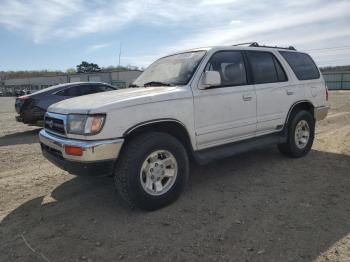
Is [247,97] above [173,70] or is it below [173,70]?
below

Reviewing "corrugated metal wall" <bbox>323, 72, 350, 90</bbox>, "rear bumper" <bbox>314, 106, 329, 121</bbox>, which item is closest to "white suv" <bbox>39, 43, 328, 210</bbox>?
"rear bumper" <bbox>314, 106, 329, 121</bbox>

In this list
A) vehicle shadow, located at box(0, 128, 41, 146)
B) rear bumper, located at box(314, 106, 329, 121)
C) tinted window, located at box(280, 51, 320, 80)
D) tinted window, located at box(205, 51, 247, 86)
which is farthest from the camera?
vehicle shadow, located at box(0, 128, 41, 146)

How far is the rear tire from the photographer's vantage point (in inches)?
240

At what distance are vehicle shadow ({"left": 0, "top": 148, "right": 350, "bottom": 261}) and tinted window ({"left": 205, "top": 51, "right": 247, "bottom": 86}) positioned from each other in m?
1.49

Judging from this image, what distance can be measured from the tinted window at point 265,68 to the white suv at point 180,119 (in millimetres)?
19

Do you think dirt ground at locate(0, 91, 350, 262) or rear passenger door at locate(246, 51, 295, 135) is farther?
rear passenger door at locate(246, 51, 295, 135)

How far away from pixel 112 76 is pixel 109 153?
52.0 meters

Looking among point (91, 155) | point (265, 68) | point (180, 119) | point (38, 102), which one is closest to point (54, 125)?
point (91, 155)

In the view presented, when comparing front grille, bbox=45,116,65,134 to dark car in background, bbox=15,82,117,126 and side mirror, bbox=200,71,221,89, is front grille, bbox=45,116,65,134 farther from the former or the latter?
dark car in background, bbox=15,82,117,126

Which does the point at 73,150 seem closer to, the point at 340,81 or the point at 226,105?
the point at 226,105

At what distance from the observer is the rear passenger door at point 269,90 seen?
5.43 m

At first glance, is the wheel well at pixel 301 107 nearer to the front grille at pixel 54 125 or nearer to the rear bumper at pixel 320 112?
the rear bumper at pixel 320 112

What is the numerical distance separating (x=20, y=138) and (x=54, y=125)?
593 centimetres

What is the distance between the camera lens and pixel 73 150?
12.3ft
